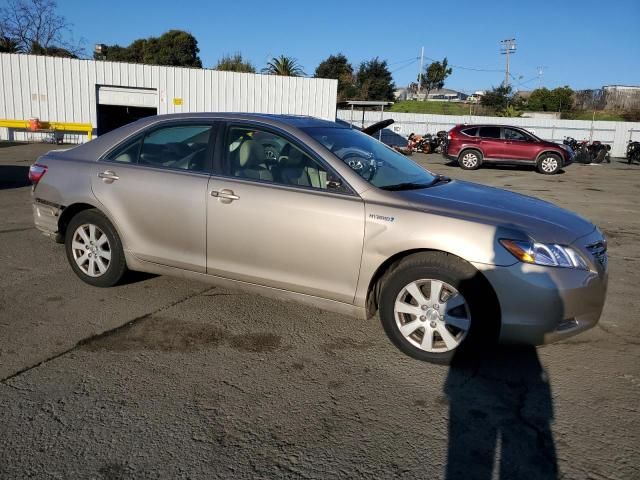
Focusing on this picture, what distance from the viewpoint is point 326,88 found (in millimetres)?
25812

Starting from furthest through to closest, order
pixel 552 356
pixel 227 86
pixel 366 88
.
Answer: pixel 366 88, pixel 227 86, pixel 552 356

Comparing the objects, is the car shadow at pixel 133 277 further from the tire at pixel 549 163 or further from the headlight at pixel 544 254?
the tire at pixel 549 163

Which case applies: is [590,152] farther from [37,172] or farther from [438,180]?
[37,172]

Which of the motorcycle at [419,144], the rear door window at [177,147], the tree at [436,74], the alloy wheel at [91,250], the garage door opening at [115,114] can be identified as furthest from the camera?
the tree at [436,74]

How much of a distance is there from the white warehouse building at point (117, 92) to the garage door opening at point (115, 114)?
0.05 m

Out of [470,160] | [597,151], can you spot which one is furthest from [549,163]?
[597,151]

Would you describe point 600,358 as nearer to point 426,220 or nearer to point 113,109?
point 426,220

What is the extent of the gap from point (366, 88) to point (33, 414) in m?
66.5

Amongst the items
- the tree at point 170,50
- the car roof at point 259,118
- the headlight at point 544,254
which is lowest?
the headlight at point 544,254

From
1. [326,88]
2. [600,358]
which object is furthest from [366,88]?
[600,358]

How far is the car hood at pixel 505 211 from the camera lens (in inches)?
132

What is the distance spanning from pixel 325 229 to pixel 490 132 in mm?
18354

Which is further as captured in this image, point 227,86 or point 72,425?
point 227,86

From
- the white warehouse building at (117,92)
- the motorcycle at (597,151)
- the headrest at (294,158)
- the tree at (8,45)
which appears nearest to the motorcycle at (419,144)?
the white warehouse building at (117,92)
